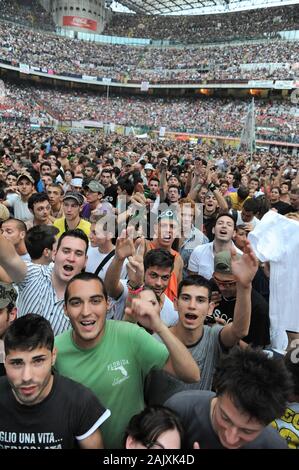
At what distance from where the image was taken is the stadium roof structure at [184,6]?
52.6 meters

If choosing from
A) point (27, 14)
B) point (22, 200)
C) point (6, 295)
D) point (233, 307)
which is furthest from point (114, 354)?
point (27, 14)

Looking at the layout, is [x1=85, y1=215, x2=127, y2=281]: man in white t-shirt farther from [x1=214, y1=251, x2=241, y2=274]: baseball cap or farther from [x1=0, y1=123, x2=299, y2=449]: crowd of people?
[x1=214, y1=251, x2=241, y2=274]: baseball cap

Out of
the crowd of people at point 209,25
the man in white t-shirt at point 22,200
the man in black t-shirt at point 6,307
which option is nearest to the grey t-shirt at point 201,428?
the man in black t-shirt at point 6,307

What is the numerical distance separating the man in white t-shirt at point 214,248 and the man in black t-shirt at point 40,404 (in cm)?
241

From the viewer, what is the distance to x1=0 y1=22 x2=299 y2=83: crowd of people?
4525 cm

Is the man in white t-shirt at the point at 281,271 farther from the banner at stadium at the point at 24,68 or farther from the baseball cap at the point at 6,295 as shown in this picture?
the banner at stadium at the point at 24,68

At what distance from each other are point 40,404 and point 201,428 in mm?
763

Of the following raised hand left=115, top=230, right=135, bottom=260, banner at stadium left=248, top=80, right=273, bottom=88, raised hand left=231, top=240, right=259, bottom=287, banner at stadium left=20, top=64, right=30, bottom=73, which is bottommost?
raised hand left=231, top=240, right=259, bottom=287

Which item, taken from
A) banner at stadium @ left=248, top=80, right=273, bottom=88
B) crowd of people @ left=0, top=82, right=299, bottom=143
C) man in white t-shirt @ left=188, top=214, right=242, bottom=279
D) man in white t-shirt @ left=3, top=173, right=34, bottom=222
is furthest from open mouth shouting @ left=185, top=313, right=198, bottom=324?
banner at stadium @ left=248, top=80, right=273, bottom=88

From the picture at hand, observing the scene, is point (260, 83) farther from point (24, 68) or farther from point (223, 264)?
point (223, 264)

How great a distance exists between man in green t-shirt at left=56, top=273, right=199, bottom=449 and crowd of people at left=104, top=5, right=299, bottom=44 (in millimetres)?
55785

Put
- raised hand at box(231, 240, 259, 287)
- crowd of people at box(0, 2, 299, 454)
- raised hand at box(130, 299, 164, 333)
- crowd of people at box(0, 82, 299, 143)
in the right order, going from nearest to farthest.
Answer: crowd of people at box(0, 2, 299, 454)
raised hand at box(130, 299, 164, 333)
raised hand at box(231, 240, 259, 287)
crowd of people at box(0, 82, 299, 143)

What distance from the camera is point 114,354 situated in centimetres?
220
